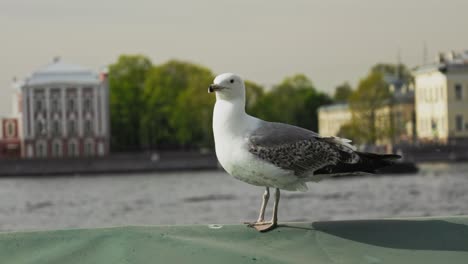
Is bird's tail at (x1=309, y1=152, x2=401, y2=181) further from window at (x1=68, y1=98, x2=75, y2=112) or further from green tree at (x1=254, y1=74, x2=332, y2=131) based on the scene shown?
window at (x1=68, y1=98, x2=75, y2=112)

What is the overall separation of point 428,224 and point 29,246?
1.34 m

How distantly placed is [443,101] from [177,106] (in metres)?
19.7

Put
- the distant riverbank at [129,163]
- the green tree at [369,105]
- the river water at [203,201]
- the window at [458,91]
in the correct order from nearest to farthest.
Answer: the river water at [203,201] → the distant riverbank at [129,163] → the green tree at [369,105] → the window at [458,91]

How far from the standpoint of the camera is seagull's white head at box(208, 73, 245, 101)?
410 cm

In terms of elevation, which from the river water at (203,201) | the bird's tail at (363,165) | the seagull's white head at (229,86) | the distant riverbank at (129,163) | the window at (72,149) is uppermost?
the seagull's white head at (229,86)

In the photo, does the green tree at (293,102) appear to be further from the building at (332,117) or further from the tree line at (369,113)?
the tree line at (369,113)

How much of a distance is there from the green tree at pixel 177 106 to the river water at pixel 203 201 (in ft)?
48.7

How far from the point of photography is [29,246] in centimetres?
364

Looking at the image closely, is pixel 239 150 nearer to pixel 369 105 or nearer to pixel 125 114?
pixel 369 105

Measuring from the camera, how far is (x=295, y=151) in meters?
4.14

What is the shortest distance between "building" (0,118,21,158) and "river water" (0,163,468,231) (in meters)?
22.0

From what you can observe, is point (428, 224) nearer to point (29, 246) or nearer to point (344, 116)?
point (29, 246)

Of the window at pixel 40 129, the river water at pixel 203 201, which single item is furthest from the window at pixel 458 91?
the window at pixel 40 129

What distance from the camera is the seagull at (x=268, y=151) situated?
410cm
